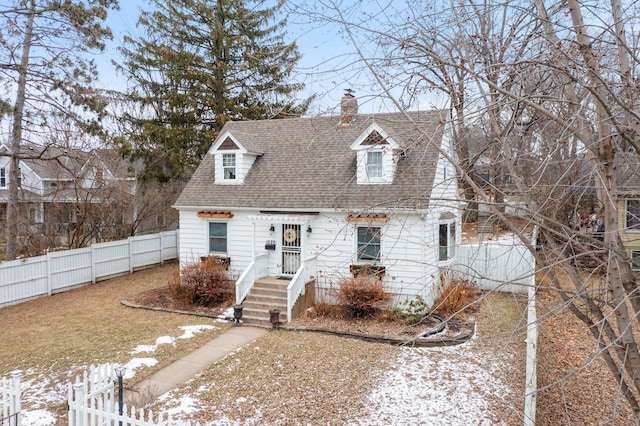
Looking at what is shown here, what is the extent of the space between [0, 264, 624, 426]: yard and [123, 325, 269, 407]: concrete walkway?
0.26m

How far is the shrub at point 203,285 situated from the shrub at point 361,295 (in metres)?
4.27

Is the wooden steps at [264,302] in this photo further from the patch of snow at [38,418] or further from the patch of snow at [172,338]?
the patch of snow at [38,418]

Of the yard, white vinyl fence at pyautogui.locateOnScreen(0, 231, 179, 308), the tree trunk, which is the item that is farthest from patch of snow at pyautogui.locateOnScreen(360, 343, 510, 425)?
the tree trunk

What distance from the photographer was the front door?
14406mm

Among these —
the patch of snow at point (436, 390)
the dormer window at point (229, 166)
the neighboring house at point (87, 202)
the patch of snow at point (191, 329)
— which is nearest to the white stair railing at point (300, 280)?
the patch of snow at point (191, 329)

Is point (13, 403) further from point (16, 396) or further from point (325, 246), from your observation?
point (325, 246)

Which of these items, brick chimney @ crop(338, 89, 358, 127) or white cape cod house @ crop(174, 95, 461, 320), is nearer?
brick chimney @ crop(338, 89, 358, 127)

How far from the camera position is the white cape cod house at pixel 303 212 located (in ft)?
42.4

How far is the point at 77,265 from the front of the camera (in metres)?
16.2

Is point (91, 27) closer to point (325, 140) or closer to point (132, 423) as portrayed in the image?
point (325, 140)

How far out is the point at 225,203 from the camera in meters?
15.1

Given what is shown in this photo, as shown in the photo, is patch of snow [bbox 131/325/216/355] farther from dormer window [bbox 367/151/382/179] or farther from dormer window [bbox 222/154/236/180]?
dormer window [bbox 367/151/382/179]

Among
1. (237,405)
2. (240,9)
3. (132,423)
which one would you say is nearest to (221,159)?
(237,405)

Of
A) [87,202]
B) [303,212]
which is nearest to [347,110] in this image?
[303,212]
